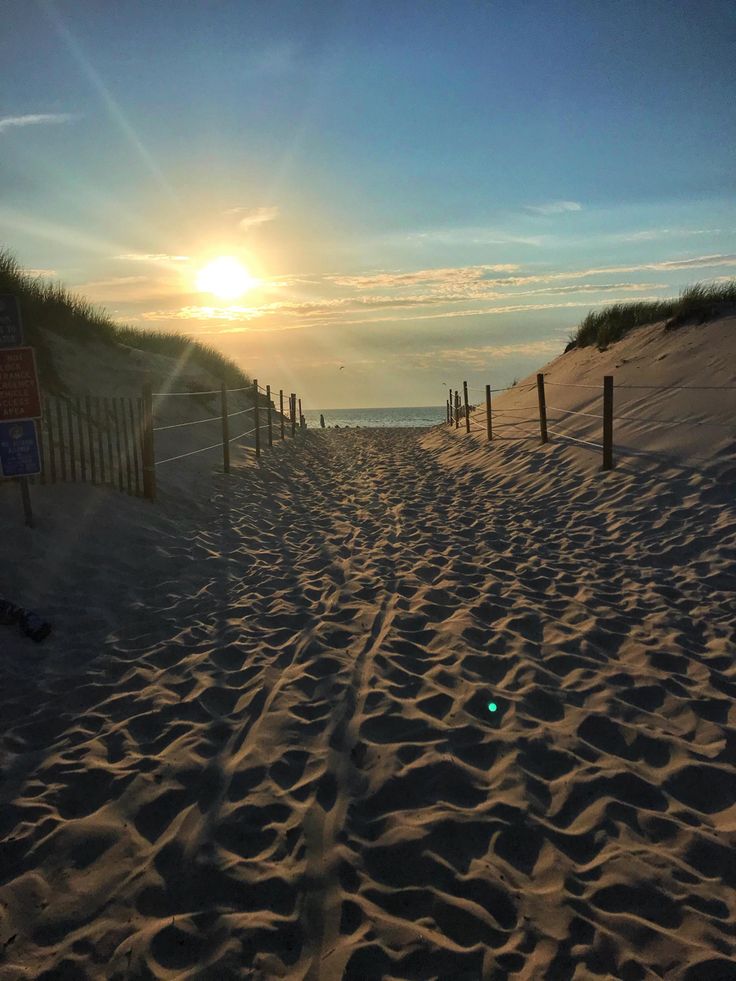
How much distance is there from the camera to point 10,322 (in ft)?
21.0

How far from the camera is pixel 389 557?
7180 millimetres

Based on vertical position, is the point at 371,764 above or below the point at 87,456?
below

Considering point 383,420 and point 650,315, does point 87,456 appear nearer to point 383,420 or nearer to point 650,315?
point 650,315

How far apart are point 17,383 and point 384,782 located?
552 cm

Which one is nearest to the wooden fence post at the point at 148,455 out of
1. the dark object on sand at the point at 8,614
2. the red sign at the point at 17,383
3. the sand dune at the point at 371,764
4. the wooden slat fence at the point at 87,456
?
the wooden slat fence at the point at 87,456

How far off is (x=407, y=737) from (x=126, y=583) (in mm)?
3780

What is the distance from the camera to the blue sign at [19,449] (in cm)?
635

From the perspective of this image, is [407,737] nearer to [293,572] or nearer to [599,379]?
[293,572]

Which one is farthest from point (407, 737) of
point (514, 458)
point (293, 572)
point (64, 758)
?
point (514, 458)

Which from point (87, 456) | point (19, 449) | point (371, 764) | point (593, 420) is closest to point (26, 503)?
point (19, 449)

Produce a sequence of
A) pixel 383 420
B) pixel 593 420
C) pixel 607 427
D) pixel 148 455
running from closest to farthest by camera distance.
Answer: pixel 148 455, pixel 607 427, pixel 593 420, pixel 383 420

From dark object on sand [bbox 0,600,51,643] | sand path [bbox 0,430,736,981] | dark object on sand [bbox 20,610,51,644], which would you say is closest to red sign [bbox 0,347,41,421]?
sand path [bbox 0,430,736,981]

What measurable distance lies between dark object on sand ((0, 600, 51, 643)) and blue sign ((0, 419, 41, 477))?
196cm

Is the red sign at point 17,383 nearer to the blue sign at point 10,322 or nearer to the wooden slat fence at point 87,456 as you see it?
the blue sign at point 10,322
